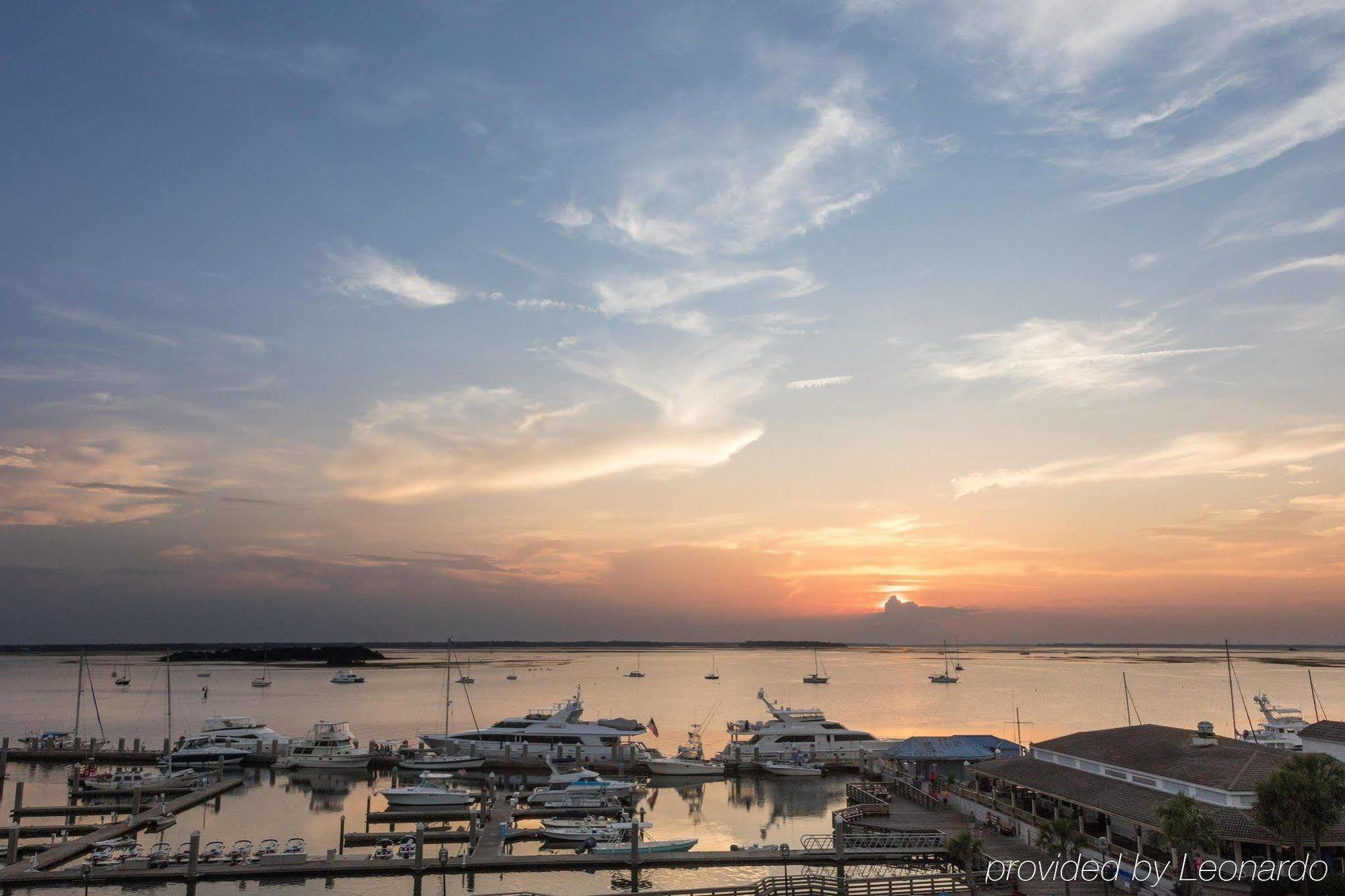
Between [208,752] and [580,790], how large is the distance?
33.0 metres

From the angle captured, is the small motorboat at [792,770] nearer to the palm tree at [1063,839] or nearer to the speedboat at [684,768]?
the speedboat at [684,768]

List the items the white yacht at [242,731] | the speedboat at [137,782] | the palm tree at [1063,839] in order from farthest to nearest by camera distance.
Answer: the white yacht at [242,731], the speedboat at [137,782], the palm tree at [1063,839]

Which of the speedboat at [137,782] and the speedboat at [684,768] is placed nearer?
the speedboat at [137,782]

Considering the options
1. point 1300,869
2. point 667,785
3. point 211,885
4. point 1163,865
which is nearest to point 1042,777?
point 1163,865

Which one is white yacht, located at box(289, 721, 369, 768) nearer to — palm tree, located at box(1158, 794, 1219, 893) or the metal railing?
the metal railing

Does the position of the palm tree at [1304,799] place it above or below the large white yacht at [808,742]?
above

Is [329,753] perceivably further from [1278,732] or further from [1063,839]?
[1278,732]

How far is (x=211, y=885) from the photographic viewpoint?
37531mm

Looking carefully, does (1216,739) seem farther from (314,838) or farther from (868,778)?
(314,838)

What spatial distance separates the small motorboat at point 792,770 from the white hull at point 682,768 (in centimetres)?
365

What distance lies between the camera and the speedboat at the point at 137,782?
56.5 m

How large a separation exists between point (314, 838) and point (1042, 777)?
36191 millimetres

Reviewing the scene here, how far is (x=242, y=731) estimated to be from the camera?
74.2 meters

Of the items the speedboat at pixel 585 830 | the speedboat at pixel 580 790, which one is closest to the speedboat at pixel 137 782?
the speedboat at pixel 580 790
